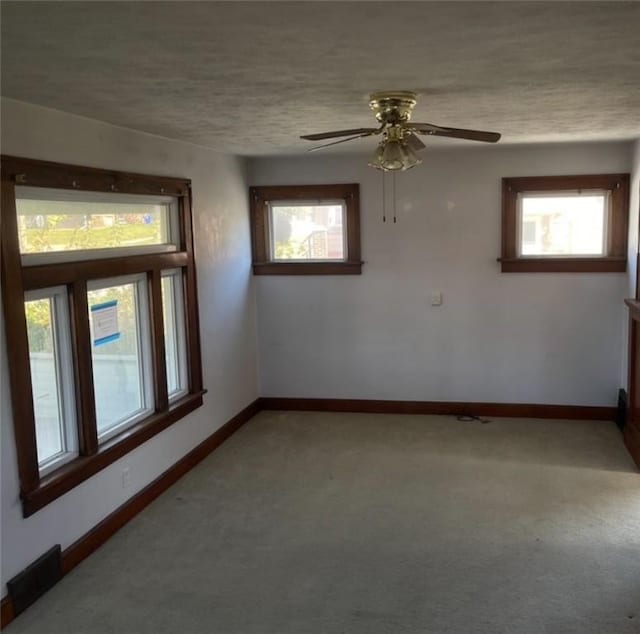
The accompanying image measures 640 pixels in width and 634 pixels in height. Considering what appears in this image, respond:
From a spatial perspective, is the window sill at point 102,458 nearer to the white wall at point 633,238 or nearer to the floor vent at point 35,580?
the floor vent at point 35,580

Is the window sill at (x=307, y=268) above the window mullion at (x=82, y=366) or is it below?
above

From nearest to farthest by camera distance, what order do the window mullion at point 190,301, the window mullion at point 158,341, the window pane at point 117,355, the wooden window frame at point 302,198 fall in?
the window pane at point 117,355 → the window mullion at point 158,341 → the window mullion at point 190,301 → the wooden window frame at point 302,198

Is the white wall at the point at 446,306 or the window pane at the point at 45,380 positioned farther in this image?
the white wall at the point at 446,306

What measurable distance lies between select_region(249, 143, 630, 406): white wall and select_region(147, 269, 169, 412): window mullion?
1.87m

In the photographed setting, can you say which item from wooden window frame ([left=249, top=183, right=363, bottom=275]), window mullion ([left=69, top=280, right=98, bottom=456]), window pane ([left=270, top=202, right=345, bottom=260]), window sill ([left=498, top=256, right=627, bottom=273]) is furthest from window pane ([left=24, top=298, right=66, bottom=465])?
window sill ([left=498, top=256, right=627, bottom=273])

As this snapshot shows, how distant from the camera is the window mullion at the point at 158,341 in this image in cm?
412

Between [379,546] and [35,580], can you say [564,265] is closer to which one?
[379,546]

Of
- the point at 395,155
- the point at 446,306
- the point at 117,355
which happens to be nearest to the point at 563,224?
the point at 446,306

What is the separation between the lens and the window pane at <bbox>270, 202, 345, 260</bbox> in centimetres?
583

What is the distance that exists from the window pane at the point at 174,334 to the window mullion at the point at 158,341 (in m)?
0.28

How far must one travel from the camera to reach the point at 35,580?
3.04 meters

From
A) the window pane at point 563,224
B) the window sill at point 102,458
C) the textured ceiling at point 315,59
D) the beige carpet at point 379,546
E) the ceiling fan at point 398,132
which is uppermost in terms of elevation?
the textured ceiling at point 315,59

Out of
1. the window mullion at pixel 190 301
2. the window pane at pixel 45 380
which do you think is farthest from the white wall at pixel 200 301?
the window pane at pixel 45 380

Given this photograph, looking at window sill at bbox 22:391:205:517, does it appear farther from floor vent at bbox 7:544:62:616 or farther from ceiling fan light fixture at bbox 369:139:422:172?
ceiling fan light fixture at bbox 369:139:422:172
